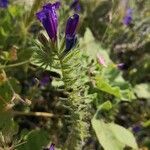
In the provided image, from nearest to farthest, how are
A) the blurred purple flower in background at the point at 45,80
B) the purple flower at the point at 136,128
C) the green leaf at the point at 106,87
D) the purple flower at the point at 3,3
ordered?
1. the green leaf at the point at 106,87
2. the blurred purple flower in background at the point at 45,80
3. the purple flower at the point at 3,3
4. the purple flower at the point at 136,128

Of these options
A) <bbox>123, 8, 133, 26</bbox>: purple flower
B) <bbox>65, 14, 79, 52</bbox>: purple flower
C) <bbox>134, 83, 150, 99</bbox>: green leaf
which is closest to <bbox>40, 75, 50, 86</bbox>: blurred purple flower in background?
<bbox>134, 83, 150, 99</bbox>: green leaf

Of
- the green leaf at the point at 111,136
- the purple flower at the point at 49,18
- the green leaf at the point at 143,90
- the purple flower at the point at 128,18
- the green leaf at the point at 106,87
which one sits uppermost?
the purple flower at the point at 128,18

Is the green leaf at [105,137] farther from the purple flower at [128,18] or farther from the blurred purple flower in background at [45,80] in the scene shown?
the purple flower at [128,18]

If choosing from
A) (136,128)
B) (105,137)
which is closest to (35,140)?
(105,137)

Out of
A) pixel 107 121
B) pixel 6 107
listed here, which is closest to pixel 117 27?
pixel 107 121

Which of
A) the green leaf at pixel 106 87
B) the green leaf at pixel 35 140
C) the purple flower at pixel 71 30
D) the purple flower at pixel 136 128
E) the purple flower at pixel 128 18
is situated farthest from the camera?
the purple flower at pixel 128 18

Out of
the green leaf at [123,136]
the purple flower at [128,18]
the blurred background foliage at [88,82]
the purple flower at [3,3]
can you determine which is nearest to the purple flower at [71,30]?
the blurred background foliage at [88,82]

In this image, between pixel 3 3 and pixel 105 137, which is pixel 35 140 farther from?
pixel 3 3

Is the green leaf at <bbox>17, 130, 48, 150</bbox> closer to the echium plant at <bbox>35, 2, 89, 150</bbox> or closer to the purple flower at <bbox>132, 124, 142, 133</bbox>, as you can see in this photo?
the echium plant at <bbox>35, 2, 89, 150</bbox>
